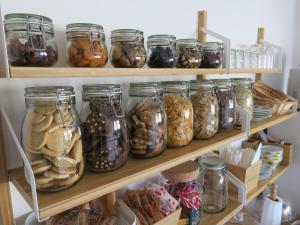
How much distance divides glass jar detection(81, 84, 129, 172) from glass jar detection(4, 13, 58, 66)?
0.15 meters

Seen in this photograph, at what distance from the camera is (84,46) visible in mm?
543

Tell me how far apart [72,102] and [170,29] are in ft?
1.88

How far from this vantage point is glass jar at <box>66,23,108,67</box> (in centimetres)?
54

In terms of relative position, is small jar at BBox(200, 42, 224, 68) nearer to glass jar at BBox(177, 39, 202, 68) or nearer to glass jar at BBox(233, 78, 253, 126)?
glass jar at BBox(177, 39, 202, 68)

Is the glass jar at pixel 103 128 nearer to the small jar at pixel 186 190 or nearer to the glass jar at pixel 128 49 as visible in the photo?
the glass jar at pixel 128 49

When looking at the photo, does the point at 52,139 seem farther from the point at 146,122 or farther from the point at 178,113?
the point at 178,113

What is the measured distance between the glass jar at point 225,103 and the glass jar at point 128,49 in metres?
0.41

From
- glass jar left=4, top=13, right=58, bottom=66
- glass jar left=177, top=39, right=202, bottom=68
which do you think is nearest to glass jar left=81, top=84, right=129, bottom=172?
glass jar left=4, top=13, right=58, bottom=66

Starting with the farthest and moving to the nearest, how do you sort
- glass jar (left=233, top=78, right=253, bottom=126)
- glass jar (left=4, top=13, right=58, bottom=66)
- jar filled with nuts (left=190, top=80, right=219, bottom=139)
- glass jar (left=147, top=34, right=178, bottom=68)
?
glass jar (left=233, top=78, right=253, bottom=126), jar filled with nuts (left=190, top=80, right=219, bottom=139), glass jar (left=147, top=34, right=178, bottom=68), glass jar (left=4, top=13, right=58, bottom=66)

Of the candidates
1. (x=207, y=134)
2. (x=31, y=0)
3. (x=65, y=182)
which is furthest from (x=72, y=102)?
(x=207, y=134)

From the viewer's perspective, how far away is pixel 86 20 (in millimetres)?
720

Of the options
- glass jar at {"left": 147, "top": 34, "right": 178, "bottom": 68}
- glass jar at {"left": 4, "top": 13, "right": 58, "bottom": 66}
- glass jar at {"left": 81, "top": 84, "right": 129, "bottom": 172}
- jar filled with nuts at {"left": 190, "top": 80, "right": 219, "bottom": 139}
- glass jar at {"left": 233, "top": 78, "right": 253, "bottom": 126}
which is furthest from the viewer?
glass jar at {"left": 233, "top": 78, "right": 253, "bottom": 126}

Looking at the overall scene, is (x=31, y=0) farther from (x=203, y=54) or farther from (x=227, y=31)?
(x=227, y=31)

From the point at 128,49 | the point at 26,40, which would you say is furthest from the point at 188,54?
the point at 26,40
